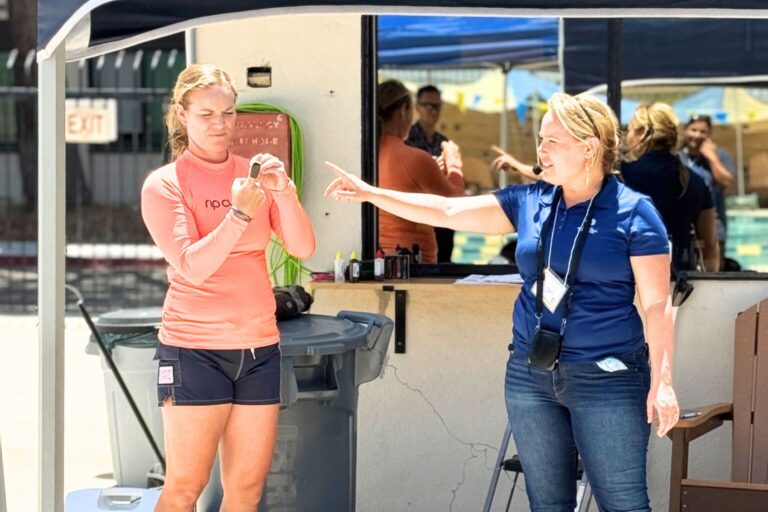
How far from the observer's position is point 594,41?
8.76m

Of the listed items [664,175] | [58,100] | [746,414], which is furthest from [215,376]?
[664,175]

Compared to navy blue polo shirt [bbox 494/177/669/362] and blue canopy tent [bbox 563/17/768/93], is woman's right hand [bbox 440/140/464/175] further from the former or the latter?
navy blue polo shirt [bbox 494/177/669/362]

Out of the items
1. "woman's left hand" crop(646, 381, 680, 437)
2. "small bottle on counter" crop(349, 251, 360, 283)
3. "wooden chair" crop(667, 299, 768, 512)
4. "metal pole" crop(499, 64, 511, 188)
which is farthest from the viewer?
"metal pole" crop(499, 64, 511, 188)

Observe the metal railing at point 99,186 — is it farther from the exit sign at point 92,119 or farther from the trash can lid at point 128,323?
the trash can lid at point 128,323

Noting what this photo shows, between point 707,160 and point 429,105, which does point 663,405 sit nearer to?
point 429,105

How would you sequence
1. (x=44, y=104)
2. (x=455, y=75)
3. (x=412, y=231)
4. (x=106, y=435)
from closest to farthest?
(x=44, y=104) → (x=412, y=231) → (x=106, y=435) → (x=455, y=75)

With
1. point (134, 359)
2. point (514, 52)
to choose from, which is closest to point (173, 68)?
point (514, 52)

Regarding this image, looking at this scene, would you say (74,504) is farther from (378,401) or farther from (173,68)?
(173,68)

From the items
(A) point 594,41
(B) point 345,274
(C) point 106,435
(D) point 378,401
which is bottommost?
(C) point 106,435

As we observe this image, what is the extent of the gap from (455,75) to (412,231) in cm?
520

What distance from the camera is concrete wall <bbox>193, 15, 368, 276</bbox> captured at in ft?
17.4

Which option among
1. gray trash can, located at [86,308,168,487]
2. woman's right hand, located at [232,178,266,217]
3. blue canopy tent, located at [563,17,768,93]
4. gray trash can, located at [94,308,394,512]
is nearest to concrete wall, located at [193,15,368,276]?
gray trash can, located at [94,308,394,512]

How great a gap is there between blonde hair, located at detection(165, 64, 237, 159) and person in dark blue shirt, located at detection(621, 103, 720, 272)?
282cm

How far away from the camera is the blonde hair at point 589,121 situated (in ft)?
11.7
